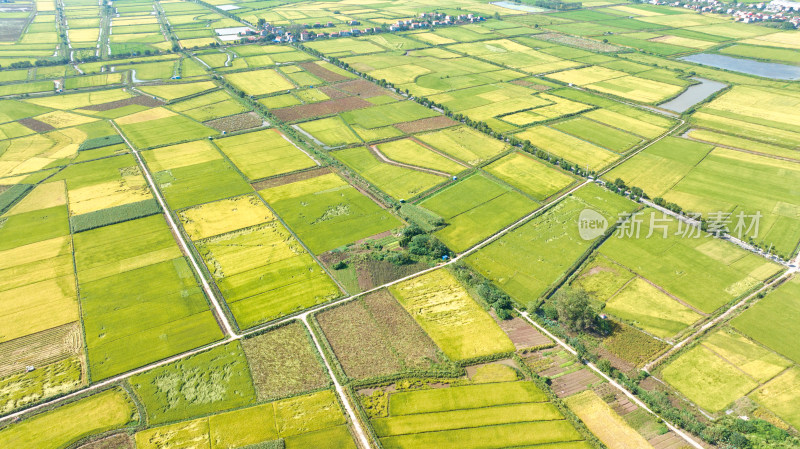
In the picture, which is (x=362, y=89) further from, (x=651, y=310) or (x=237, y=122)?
(x=651, y=310)

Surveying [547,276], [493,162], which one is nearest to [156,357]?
[547,276]

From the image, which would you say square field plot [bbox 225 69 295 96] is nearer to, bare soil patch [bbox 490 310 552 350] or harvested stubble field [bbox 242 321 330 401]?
harvested stubble field [bbox 242 321 330 401]

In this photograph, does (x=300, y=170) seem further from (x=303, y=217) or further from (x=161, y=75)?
(x=161, y=75)

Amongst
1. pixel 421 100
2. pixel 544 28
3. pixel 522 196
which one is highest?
pixel 544 28

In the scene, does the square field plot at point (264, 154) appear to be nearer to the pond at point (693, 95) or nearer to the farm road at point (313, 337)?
the farm road at point (313, 337)

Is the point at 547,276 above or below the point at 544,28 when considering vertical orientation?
below

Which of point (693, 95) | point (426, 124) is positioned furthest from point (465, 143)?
point (693, 95)
